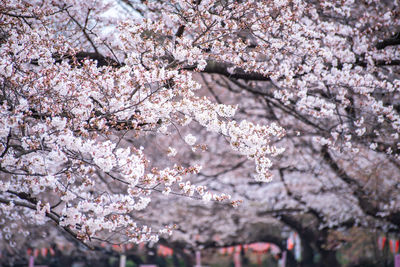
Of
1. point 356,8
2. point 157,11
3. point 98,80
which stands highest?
point 356,8

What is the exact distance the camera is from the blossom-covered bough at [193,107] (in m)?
3.56

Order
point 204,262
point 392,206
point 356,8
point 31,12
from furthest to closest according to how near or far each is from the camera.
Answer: point 204,262 → point 392,206 → point 356,8 → point 31,12

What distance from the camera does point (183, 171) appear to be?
385 centimetres

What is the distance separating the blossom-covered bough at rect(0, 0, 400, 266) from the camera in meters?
3.56

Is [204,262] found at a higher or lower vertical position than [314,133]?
lower

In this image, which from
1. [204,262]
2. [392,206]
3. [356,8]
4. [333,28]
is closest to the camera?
[333,28]

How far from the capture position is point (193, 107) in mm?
4168

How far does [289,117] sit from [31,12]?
625cm

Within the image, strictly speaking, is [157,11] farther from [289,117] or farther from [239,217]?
[239,217]

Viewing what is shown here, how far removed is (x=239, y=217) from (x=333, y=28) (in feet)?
19.4

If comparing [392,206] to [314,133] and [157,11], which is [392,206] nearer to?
[314,133]

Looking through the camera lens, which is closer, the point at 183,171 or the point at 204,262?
the point at 183,171

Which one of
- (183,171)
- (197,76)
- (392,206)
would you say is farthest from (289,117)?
(183,171)

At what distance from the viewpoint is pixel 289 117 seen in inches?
370
